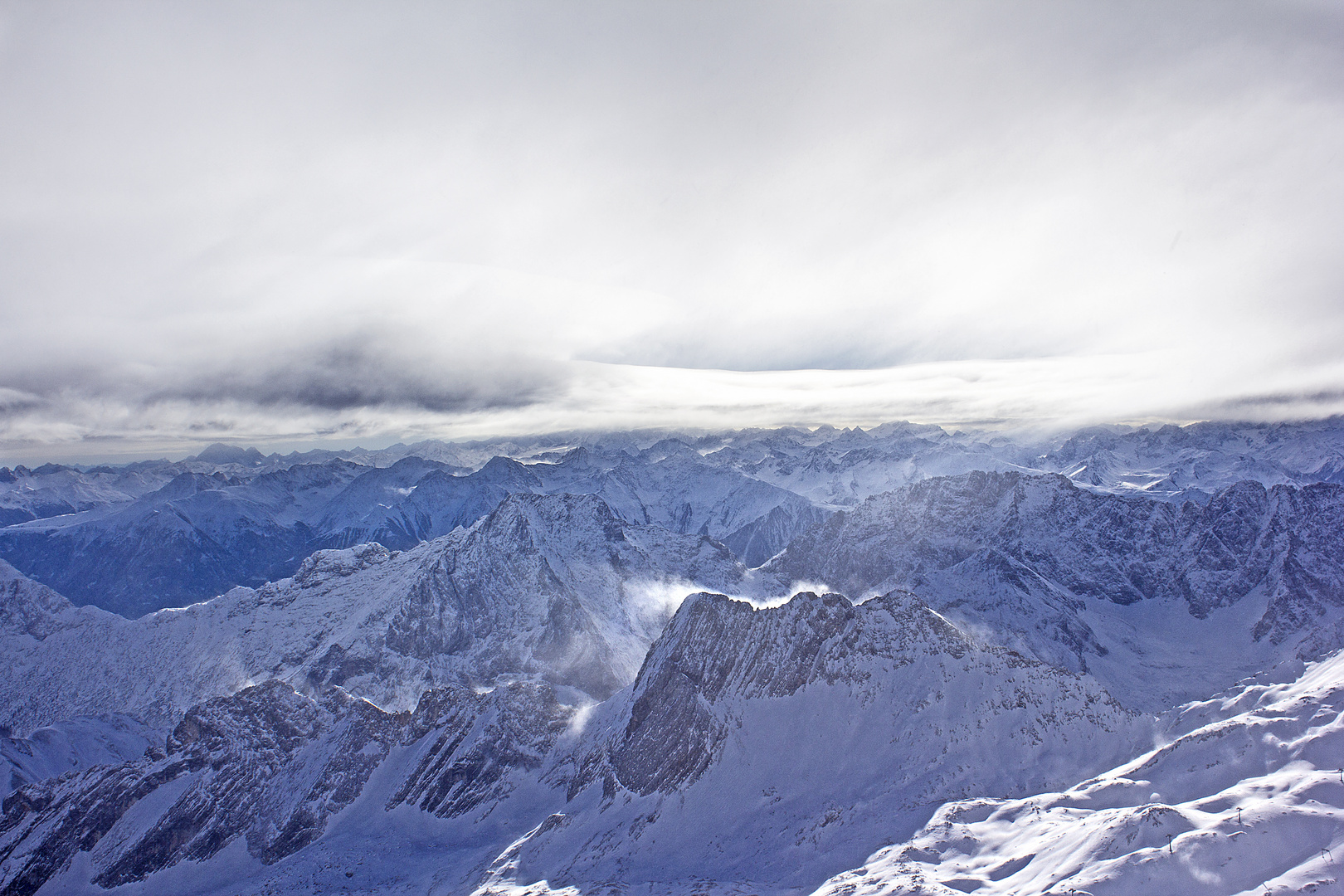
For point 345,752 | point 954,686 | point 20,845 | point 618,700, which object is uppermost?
point 954,686

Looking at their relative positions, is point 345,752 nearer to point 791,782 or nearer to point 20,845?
point 20,845

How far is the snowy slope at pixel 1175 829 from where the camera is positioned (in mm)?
90812

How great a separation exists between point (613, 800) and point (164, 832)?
109 meters

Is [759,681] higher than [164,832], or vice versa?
[759,681]

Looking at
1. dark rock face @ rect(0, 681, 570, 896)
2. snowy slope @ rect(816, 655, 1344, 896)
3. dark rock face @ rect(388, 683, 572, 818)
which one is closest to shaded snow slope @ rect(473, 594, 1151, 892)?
snowy slope @ rect(816, 655, 1344, 896)

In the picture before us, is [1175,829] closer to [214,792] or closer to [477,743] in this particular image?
[477,743]

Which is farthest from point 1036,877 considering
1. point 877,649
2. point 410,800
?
point 410,800

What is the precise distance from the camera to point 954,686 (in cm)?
14938

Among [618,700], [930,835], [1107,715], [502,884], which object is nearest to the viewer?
[930,835]

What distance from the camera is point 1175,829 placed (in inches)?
3871

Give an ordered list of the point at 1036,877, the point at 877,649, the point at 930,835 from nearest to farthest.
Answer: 1. the point at 1036,877
2. the point at 930,835
3. the point at 877,649

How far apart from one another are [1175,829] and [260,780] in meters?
193

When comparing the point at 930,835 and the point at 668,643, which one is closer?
the point at 930,835

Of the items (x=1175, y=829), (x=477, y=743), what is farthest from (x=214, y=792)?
(x=1175, y=829)
